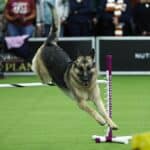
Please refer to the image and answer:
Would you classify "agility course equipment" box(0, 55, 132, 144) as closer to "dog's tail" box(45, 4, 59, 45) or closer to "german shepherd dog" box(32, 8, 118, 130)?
"german shepherd dog" box(32, 8, 118, 130)

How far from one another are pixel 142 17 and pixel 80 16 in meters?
1.78

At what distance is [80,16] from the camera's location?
19.1 m


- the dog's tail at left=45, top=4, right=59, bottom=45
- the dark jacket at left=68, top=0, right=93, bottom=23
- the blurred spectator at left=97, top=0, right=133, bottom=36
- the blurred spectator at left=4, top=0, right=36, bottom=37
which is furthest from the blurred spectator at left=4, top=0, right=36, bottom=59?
the dog's tail at left=45, top=4, right=59, bottom=45

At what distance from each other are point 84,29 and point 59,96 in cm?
424

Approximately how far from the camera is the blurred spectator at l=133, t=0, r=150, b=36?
18984 millimetres

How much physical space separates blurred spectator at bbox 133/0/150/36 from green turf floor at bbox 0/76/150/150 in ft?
8.09

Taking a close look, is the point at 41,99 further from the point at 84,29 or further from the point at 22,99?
the point at 84,29

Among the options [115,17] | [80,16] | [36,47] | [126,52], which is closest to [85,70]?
[126,52]

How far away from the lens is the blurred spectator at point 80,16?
19.0 metres

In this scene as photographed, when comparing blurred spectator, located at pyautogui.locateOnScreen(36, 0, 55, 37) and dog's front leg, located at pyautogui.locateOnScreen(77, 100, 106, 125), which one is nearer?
dog's front leg, located at pyautogui.locateOnScreen(77, 100, 106, 125)

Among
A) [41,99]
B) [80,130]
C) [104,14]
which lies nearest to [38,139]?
[80,130]

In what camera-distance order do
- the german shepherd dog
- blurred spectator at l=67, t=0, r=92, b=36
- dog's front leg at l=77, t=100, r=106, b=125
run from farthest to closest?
blurred spectator at l=67, t=0, r=92, b=36 < the german shepherd dog < dog's front leg at l=77, t=100, r=106, b=125

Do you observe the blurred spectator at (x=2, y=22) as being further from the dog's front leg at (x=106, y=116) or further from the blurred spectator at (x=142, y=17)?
the dog's front leg at (x=106, y=116)

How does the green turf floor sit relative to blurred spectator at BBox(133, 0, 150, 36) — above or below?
below
